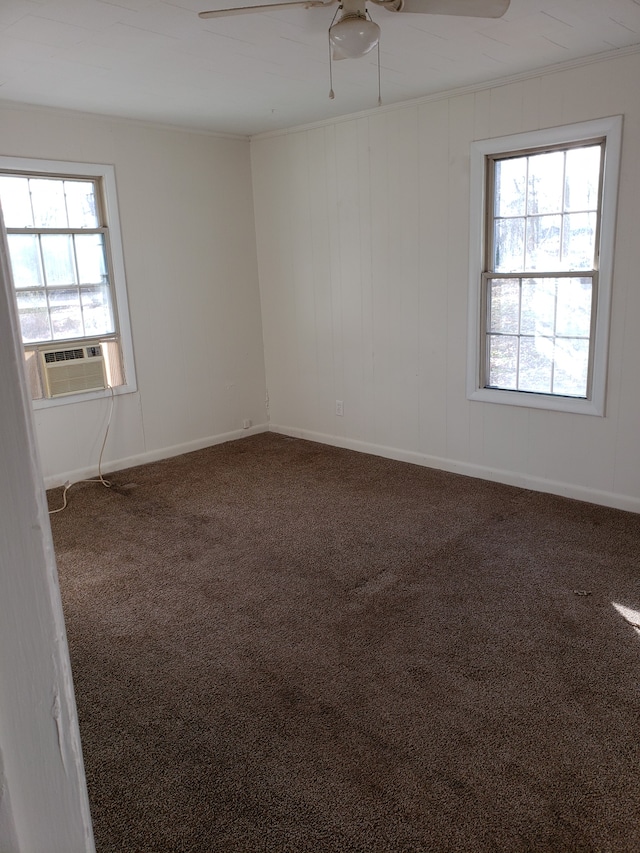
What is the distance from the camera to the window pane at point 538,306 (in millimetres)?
4086

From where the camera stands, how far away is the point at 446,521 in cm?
387

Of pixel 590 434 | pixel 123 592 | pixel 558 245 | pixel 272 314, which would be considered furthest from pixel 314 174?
pixel 123 592

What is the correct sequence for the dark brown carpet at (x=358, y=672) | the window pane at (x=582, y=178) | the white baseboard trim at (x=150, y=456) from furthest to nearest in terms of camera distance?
the white baseboard trim at (x=150, y=456), the window pane at (x=582, y=178), the dark brown carpet at (x=358, y=672)

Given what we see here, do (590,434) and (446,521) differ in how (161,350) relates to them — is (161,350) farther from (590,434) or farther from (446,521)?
(590,434)

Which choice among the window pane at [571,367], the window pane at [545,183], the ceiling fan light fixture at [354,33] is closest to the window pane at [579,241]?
the window pane at [545,183]

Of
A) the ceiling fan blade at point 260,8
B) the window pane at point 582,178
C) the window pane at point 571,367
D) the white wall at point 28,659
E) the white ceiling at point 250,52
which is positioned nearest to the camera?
the white wall at point 28,659

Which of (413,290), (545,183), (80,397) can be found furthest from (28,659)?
(80,397)

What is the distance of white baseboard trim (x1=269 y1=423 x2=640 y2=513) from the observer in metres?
4.00

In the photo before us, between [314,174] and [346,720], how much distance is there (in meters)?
4.23

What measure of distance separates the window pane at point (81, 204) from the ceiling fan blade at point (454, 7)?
286cm

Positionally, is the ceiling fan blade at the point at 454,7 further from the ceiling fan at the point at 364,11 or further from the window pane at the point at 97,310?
the window pane at the point at 97,310

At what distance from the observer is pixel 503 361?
4414 millimetres

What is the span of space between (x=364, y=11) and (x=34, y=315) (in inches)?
120

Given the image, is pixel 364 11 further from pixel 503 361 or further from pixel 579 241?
pixel 503 361
